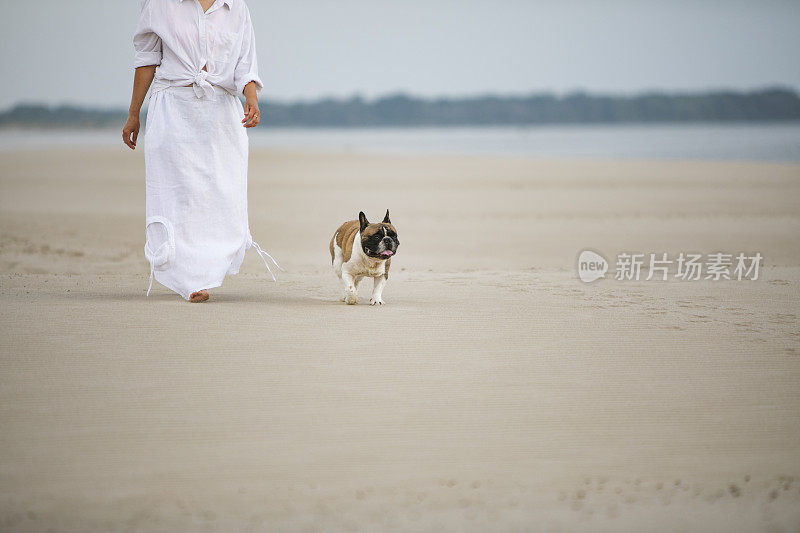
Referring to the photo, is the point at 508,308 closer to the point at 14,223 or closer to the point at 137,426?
the point at 137,426

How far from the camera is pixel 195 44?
17.7 ft

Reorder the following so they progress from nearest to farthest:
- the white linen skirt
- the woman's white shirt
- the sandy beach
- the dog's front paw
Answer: the sandy beach < the woman's white shirt < the white linen skirt < the dog's front paw

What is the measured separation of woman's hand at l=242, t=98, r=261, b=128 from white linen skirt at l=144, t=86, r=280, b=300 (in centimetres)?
9

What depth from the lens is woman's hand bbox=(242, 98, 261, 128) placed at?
18.3ft

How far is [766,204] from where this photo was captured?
15641 millimetres

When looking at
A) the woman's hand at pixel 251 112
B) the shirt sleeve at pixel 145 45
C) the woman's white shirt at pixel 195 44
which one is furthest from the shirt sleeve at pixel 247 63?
the shirt sleeve at pixel 145 45

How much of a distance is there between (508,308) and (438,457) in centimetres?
261

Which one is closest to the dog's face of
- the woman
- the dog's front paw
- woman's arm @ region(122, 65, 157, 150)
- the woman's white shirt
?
the dog's front paw

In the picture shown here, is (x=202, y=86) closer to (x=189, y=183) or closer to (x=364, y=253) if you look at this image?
(x=189, y=183)

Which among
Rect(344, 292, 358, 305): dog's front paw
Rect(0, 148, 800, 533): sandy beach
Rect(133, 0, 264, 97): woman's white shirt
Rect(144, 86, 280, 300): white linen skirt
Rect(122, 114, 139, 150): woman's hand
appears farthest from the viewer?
Rect(344, 292, 358, 305): dog's front paw

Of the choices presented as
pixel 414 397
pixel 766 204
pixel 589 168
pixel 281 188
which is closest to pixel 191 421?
pixel 414 397

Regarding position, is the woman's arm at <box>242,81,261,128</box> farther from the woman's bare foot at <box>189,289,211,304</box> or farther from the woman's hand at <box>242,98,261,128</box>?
the woman's bare foot at <box>189,289,211,304</box>

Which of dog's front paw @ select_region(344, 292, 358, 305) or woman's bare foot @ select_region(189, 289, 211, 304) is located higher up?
dog's front paw @ select_region(344, 292, 358, 305)

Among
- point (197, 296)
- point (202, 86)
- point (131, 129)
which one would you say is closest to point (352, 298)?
point (197, 296)
